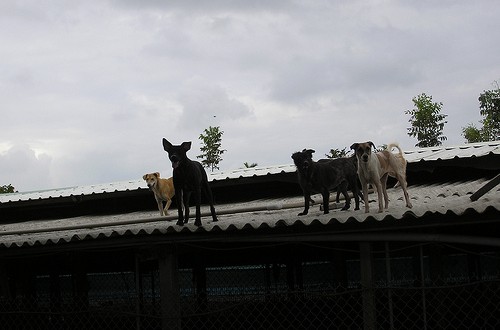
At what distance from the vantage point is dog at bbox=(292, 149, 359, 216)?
26.5 ft

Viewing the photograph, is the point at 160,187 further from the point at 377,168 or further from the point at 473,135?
the point at 473,135

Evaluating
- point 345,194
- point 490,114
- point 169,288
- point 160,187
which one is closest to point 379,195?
point 345,194

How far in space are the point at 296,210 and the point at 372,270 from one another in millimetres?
2420

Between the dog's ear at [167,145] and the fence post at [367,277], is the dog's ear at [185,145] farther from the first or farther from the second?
the fence post at [367,277]

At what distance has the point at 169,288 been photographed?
7.73 metres

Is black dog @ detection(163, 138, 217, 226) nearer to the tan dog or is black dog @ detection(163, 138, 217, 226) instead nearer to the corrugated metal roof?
the corrugated metal roof

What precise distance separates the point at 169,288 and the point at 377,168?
8.57 ft

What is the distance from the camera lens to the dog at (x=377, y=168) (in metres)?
7.64

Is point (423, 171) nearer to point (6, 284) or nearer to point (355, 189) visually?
A: point (355, 189)

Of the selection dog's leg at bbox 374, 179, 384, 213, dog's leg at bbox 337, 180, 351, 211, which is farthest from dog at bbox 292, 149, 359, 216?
dog's leg at bbox 374, 179, 384, 213

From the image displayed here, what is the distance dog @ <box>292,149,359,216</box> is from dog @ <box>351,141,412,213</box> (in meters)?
0.47

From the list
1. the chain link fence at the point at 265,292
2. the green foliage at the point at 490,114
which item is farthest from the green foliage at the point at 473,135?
Result: the chain link fence at the point at 265,292

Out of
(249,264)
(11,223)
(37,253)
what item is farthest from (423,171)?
(11,223)

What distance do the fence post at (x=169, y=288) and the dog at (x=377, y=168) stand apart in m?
2.17
